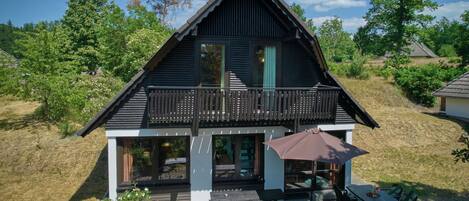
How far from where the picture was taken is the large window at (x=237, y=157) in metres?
13.4

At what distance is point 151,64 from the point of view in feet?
39.9

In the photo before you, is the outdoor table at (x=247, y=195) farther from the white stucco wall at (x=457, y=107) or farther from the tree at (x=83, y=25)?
the tree at (x=83, y=25)

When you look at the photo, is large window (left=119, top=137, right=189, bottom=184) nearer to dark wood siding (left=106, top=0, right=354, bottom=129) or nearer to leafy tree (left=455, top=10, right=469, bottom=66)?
dark wood siding (left=106, top=0, right=354, bottom=129)

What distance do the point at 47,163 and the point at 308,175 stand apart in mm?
14088

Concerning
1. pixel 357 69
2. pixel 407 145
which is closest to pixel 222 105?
pixel 407 145

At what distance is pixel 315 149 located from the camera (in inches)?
444

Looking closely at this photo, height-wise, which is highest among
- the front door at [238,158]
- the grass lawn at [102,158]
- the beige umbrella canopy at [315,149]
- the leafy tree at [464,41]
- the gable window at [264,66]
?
the leafy tree at [464,41]

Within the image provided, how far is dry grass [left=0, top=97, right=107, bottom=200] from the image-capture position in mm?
15258

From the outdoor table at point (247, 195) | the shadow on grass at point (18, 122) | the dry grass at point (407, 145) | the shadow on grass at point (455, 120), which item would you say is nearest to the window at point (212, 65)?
the outdoor table at point (247, 195)

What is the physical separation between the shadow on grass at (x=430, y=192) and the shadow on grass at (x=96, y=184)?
43.3 feet

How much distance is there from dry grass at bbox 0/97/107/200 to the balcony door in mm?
7157

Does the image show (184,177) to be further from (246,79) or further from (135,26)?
(135,26)

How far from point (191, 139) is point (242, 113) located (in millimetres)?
2323

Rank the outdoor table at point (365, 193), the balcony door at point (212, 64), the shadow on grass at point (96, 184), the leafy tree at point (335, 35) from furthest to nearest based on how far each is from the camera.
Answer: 1. the leafy tree at point (335, 35)
2. the shadow on grass at point (96, 184)
3. the balcony door at point (212, 64)
4. the outdoor table at point (365, 193)
